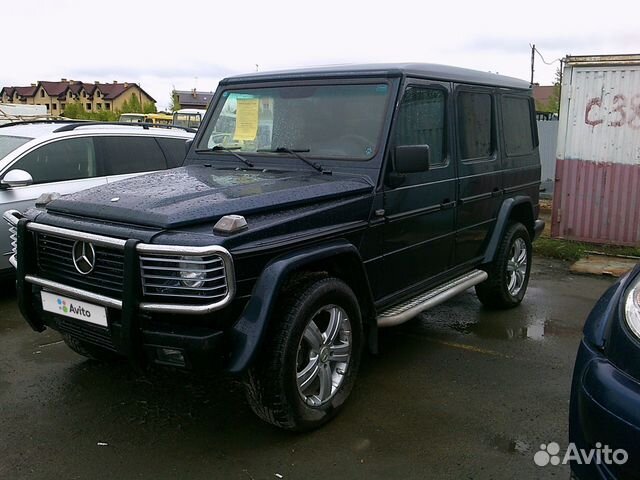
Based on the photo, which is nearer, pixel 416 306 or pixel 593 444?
pixel 593 444

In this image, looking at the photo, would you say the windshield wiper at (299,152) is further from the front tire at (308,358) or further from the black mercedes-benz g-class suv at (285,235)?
the front tire at (308,358)

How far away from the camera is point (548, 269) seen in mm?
7703

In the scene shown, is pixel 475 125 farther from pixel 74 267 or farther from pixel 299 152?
pixel 74 267

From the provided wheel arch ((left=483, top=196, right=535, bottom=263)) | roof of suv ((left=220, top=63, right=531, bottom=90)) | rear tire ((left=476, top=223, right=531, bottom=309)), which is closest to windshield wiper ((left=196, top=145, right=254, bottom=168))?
roof of suv ((left=220, top=63, right=531, bottom=90))

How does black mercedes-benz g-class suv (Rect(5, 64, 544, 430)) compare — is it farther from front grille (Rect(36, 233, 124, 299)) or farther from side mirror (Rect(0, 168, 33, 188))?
side mirror (Rect(0, 168, 33, 188))

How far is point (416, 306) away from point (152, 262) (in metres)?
1.99

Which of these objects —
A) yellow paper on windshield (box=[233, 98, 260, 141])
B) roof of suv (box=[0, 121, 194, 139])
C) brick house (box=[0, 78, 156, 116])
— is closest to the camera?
yellow paper on windshield (box=[233, 98, 260, 141])

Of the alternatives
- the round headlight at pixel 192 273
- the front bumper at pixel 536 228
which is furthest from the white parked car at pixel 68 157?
the front bumper at pixel 536 228

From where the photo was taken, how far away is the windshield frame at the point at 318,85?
13.0 ft

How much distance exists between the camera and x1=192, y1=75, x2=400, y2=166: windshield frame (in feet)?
13.0

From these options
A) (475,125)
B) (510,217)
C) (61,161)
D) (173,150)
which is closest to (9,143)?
(61,161)

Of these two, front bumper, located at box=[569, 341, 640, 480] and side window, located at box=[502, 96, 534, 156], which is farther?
side window, located at box=[502, 96, 534, 156]

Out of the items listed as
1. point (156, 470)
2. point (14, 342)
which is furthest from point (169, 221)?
point (14, 342)

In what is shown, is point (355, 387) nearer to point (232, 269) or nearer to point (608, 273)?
point (232, 269)
